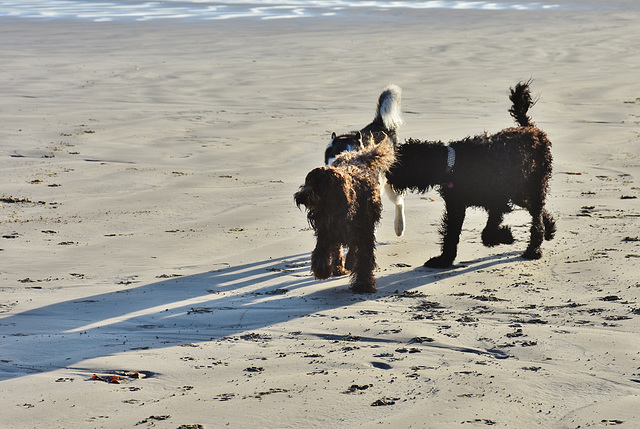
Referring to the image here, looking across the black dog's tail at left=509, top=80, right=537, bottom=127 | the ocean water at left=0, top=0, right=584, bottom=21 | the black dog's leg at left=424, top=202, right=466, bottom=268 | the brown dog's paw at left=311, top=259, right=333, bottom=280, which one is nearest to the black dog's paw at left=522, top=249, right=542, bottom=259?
the black dog's leg at left=424, top=202, right=466, bottom=268

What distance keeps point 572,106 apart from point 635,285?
8.99 m

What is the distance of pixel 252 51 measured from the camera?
891 inches

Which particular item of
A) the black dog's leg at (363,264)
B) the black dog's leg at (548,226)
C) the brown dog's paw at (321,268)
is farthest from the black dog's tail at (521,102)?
the brown dog's paw at (321,268)

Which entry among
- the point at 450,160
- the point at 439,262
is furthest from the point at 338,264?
the point at 450,160

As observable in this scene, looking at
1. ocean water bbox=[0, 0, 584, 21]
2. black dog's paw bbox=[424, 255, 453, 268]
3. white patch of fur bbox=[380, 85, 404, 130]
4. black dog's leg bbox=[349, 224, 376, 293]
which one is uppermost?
ocean water bbox=[0, 0, 584, 21]

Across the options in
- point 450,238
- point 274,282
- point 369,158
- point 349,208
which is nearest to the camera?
point 349,208

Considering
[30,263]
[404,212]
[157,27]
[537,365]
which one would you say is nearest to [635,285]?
[537,365]

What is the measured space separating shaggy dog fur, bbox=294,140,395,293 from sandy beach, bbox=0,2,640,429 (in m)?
0.25

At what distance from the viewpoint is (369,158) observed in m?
6.24

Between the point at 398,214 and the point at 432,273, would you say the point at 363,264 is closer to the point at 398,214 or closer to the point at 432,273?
the point at 432,273

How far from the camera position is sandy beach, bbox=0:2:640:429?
13.8 feet

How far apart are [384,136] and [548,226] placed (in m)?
1.75

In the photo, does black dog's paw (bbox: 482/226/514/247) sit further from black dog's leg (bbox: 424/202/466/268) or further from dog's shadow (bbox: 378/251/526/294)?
black dog's leg (bbox: 424/202/466/268)

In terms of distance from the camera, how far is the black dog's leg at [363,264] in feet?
19.8
